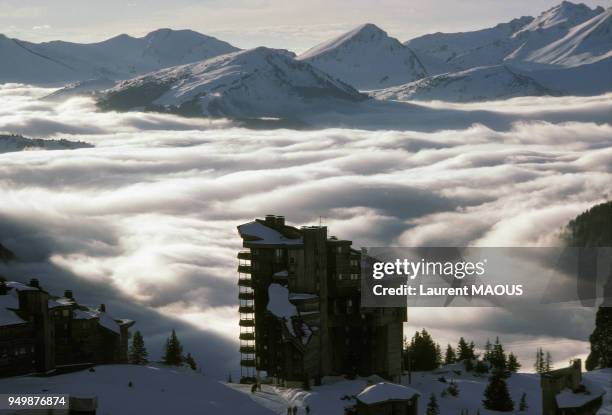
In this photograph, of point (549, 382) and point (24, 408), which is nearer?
point (24, 408)

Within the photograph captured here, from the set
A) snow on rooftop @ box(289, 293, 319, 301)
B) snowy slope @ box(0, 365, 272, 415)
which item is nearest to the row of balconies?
snow on rooftop @ box(289, 293, 319, 301)

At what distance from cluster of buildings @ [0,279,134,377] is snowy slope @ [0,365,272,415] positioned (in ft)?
11.5

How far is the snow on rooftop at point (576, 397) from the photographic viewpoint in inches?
3002

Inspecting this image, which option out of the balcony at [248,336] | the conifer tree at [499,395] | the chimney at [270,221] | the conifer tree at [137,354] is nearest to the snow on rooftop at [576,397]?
the conifer tree at [499,395]

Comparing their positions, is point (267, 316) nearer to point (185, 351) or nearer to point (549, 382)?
point (549, 382)

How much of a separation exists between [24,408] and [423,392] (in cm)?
6065

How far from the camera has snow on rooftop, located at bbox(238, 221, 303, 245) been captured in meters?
124

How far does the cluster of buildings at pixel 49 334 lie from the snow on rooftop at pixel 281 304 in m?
19.9

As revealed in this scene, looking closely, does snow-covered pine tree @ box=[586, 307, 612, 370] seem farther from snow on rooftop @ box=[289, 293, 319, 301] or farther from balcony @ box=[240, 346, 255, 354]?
balcony @ box=[240, 346, 255, 354]

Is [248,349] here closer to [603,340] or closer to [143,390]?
[143,390]

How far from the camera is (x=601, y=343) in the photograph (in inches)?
4811

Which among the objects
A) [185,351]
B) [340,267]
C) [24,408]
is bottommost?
[185,351]

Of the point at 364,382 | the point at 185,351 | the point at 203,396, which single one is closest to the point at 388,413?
the point at 203,396

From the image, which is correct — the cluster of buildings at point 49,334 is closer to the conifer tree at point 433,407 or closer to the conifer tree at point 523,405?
the conifer tree at point 433,407
